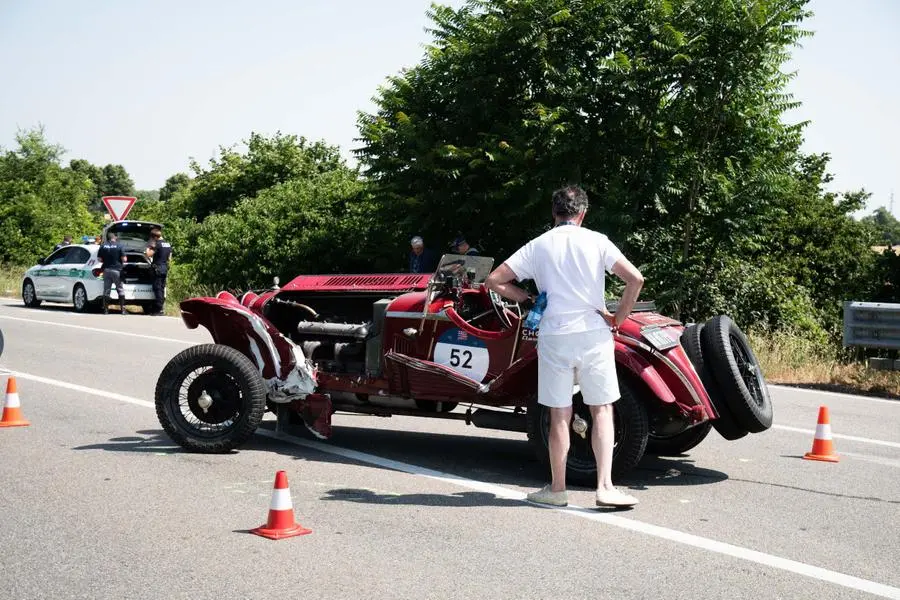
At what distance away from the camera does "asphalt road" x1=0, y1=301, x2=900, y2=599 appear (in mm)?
4785

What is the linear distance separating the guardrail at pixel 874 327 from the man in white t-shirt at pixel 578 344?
799 cm

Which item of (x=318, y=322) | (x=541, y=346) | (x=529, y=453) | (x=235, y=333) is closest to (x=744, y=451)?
(x=529, y=453)

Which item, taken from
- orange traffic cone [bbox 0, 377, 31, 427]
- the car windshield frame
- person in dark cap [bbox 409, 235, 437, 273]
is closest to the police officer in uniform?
person in dark cap [bbox 409, 235, 437, 273]

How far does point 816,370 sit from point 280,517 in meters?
10.2

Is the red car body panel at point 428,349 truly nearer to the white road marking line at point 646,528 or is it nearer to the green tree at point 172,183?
the white road marking line at point 646,528

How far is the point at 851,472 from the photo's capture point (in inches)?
295

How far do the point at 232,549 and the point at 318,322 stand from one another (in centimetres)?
320

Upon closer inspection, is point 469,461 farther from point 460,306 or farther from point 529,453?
point 460,306

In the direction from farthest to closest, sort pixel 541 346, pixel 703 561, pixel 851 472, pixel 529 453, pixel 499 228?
pixel 499 228 → pixel 529 453 → pixel 851 472 → pixel 541 346 → pixel 703 561

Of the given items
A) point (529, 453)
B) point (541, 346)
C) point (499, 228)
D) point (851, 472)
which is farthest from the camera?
point (499, 228)

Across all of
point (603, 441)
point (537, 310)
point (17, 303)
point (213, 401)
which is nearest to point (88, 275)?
point (17, 303)

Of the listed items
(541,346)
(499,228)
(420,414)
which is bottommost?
(420,414)

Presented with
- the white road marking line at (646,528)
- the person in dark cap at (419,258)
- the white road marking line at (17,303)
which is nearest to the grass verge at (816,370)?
the person in dark cap at (419,258)

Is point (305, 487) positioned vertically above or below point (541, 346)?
below
